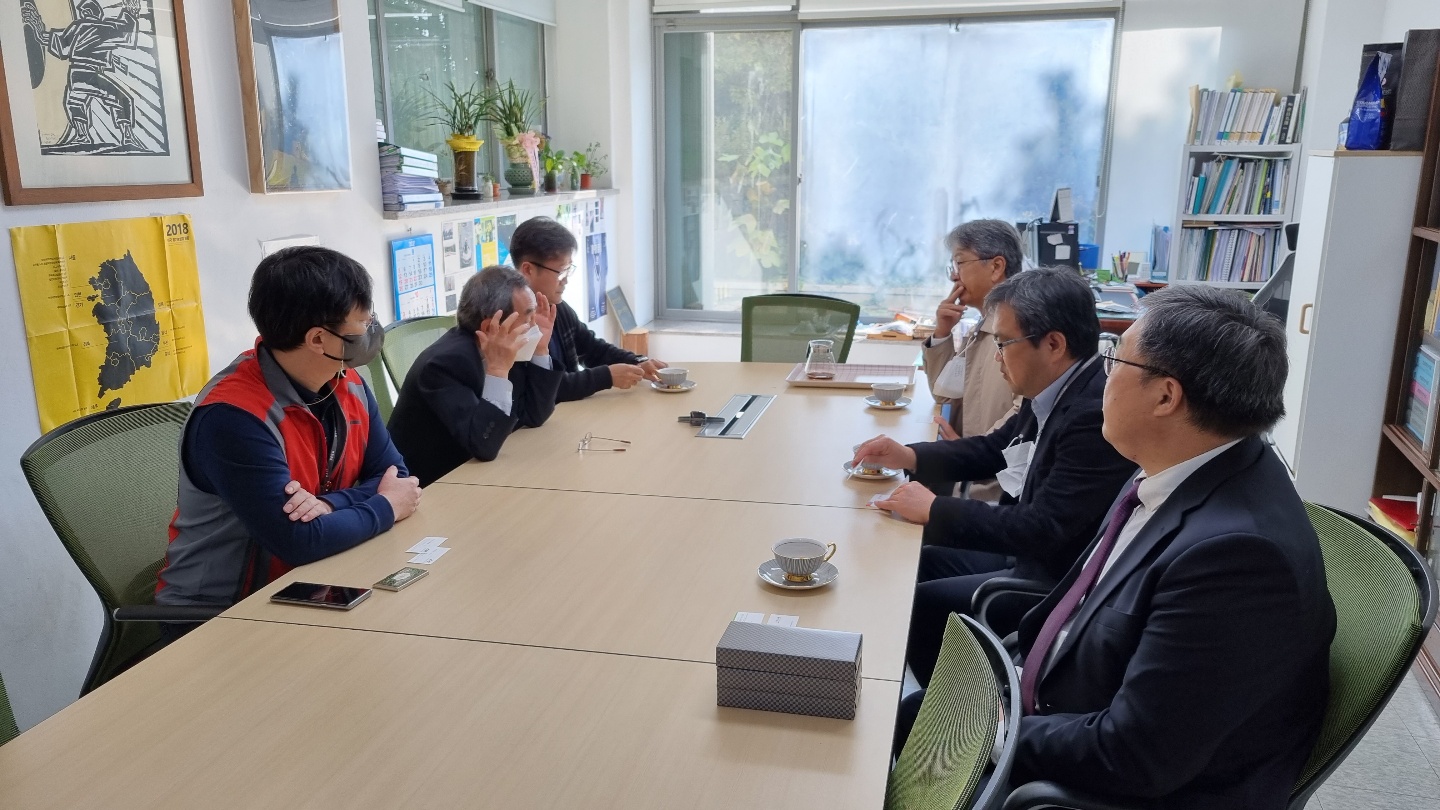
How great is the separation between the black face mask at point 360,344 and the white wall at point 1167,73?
15.3 feet

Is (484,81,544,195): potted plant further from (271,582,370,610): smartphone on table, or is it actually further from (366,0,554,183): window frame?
(271,582,370,610): smartphone on table

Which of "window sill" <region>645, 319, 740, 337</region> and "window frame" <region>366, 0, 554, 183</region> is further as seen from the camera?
"window sill" <region>645, 319, 740, 337</region>

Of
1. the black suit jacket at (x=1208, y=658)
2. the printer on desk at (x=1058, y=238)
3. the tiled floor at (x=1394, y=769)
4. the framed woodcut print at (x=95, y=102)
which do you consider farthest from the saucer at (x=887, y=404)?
the printer on desk at (x=1058, y=238)

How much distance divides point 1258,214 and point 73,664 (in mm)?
5341

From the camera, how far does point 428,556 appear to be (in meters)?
1.99

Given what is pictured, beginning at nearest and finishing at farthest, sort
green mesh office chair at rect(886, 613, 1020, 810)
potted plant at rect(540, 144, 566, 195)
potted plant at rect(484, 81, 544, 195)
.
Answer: green mesh office chair at rect(886, 613, 1020, 810) < potted plant at rect(484, 81, 544, 195) < potted plant at rect(540, 144, 566, 195)

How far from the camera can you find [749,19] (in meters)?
6.06

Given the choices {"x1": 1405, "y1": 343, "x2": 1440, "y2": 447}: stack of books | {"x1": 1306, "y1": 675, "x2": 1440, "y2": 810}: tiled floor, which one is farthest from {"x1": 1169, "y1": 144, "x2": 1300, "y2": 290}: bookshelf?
{"x1": 1306, "y1": 675, "x2": 1440, "y2": 810}: tiled floor

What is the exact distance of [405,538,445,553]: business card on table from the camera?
2.02m

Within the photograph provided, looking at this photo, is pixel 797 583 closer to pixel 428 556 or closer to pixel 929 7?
pixel 428 556

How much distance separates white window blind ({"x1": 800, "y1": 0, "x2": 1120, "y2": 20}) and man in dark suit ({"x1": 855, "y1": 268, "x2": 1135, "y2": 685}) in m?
3.89

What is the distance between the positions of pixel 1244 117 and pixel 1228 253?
683mm

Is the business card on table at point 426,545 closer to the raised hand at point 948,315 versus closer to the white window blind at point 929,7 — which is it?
the raised hand at point 948,315

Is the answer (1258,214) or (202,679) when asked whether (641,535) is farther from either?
(1258,214)
